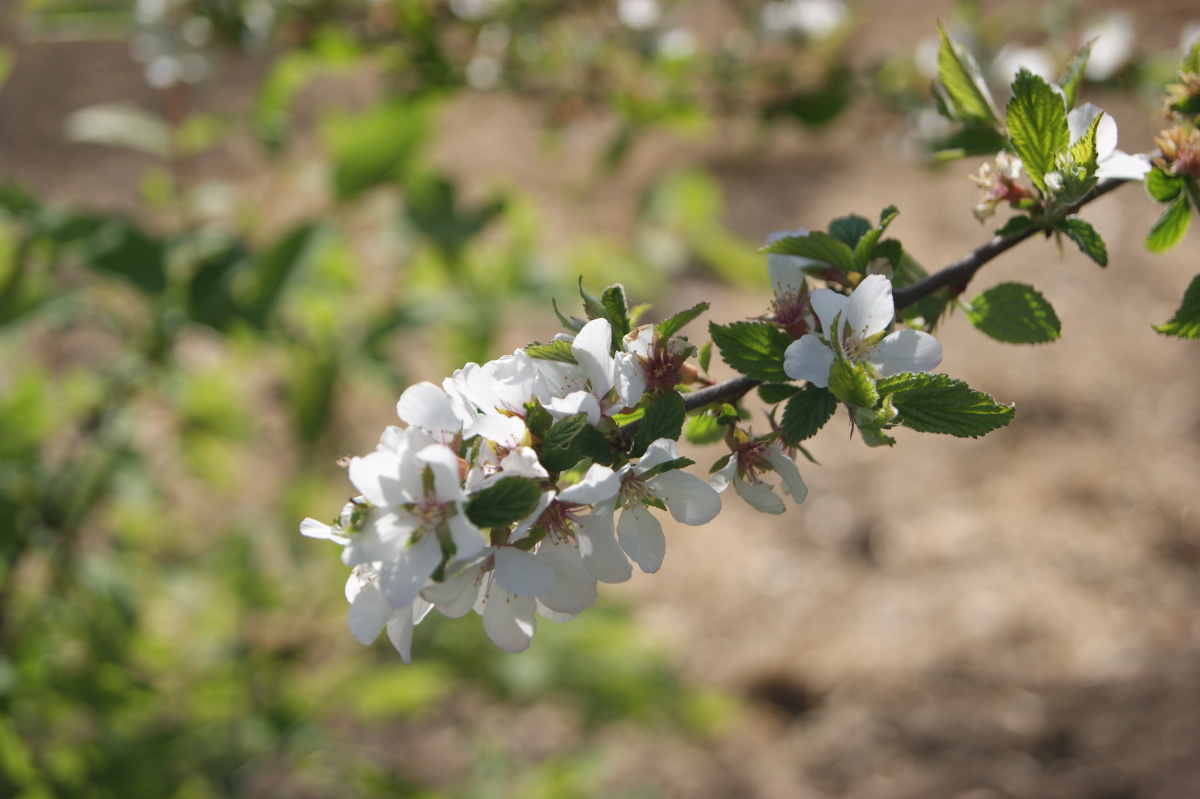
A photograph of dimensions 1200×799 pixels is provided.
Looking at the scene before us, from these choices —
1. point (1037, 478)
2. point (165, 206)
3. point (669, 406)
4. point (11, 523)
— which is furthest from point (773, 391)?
point (1037, 478)

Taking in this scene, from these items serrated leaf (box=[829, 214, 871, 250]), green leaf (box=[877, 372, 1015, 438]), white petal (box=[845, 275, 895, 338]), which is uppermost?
serrated leaf (box=[829, 214, 871, 250])

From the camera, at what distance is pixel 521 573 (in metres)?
0.47

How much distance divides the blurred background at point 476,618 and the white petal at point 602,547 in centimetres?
76

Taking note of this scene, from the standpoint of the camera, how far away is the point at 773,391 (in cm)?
54

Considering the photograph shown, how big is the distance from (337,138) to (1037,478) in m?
2.57

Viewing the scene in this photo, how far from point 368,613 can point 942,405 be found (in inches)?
12.6

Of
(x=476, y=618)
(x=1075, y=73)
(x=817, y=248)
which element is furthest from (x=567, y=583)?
(x=476, y=618)

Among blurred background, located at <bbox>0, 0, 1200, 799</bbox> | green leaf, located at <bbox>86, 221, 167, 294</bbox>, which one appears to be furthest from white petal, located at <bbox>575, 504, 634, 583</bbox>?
green leaf, located at <bbox>86, 221, 167, 294</bbox>

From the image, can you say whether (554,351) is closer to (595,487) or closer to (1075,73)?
(595,487)

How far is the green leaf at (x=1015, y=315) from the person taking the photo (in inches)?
22.2

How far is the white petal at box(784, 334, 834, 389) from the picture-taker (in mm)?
482

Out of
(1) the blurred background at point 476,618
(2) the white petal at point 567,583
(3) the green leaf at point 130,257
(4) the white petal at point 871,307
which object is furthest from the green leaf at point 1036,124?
(3) the green leaf at point 130,257

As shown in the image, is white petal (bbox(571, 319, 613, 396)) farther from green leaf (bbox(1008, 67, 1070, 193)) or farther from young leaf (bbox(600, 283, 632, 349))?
green leaf (bbox(1008, 67, 1070, 193))

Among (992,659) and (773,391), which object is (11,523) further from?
(992,659)
